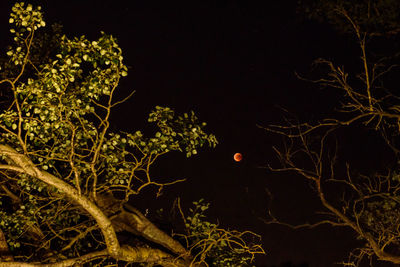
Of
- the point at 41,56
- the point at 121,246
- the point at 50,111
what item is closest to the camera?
the point at 50,111

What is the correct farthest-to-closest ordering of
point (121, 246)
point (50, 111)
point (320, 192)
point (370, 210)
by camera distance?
point (370, 210)
point (320, 192)
point (121, 246)
point (50, 111)

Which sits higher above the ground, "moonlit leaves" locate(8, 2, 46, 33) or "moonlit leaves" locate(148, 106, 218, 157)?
"moonlit leaves" locate(8, 2, 46, 33)

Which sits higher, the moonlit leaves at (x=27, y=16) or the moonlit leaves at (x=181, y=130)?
the moonlit leaves at (x=27, y=16)

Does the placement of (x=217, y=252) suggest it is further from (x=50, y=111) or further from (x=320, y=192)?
(x=50, y=111)

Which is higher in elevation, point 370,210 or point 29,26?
point 29,26

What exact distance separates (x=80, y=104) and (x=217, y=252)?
15.3ft

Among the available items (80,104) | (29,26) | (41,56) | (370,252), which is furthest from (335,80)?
(41,56)

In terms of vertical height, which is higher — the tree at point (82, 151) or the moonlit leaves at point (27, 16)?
the moonlit leaves at point (27, 16)

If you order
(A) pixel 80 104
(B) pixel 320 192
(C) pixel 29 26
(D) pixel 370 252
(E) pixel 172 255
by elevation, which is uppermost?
(C) pixel 29 26

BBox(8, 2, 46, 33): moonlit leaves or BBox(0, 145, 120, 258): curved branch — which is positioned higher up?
BBox(8, 2, 46, 33): moonlit leaves

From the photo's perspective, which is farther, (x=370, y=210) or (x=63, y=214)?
(x=370, y=210)

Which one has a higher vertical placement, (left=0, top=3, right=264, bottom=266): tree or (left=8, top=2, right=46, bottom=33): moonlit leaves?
(left=8, top=2, right=46, bottom=33): moonlit leaves

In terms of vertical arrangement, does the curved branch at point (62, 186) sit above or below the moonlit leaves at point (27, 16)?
below

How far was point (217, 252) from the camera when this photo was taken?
9320mm
